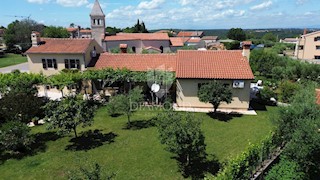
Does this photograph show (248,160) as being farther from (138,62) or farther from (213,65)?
(138,62)

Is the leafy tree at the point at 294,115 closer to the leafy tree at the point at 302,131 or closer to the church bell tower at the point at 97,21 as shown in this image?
the leafy tree at the point at 302,131

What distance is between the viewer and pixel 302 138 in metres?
12.5

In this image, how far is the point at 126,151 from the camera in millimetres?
16312

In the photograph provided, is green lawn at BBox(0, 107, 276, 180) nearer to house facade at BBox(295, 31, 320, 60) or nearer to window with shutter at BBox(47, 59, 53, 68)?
window with shutter at BBox(47, 59, 53, 68)

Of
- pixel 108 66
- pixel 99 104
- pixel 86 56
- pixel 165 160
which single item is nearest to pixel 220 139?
pixel 165 160

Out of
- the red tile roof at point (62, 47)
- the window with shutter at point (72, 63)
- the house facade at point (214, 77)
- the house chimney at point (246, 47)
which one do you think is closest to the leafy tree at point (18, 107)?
the red tile roof at point (62, 47)

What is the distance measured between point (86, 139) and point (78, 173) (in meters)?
9.52

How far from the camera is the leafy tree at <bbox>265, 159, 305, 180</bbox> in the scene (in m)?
12.2

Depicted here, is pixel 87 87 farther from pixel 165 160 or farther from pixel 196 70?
pixel 165 160

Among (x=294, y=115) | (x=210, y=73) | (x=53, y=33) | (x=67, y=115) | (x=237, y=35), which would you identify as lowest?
(x=67, y=115)

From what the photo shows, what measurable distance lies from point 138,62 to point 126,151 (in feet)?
49.7

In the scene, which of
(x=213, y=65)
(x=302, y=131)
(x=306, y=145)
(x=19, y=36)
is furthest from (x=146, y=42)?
(x=306, y=145)

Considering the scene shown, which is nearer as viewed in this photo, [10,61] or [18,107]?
[18,107]

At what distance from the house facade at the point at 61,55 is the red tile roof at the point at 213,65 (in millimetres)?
11880
